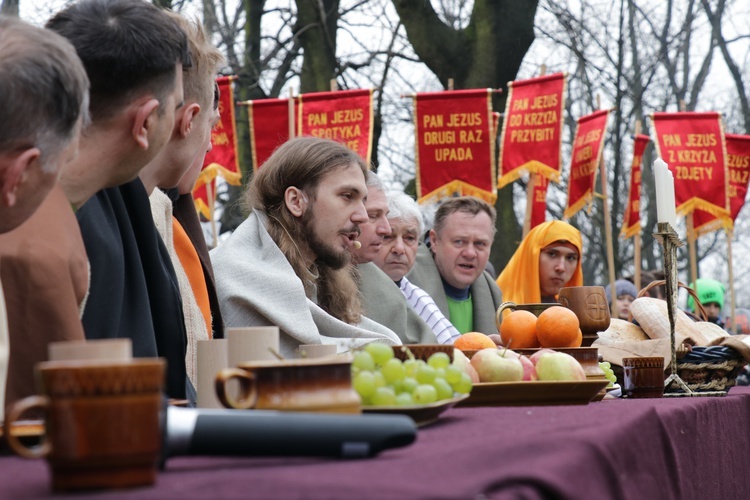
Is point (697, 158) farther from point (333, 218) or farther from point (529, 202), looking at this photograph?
point (333, 218)

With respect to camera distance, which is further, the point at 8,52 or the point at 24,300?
the point at 24,300

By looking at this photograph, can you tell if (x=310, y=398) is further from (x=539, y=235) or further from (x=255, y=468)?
(x=539, y=235)

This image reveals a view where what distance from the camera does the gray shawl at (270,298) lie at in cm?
333

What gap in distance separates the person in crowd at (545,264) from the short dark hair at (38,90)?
19.3ft

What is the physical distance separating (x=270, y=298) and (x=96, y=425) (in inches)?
93.9

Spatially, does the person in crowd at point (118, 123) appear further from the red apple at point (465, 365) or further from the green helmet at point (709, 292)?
the green helmet at point (709, 292)

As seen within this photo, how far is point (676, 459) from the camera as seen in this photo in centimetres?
191

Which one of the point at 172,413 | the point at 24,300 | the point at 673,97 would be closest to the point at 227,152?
the point at 24,300

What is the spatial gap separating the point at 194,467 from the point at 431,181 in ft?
28.3

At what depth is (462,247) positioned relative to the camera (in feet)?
21.7

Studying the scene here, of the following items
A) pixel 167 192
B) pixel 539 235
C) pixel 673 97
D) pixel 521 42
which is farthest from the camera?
pixel 673 97

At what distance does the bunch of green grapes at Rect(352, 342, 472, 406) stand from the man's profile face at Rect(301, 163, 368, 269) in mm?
2193

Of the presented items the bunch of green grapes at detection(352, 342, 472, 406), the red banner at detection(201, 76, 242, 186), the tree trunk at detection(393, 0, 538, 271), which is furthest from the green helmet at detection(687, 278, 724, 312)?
the bunch of green grapes at detection(352, 342, 472, 406)

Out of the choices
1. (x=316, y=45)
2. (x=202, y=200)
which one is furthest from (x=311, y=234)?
(x=316, y=45)
